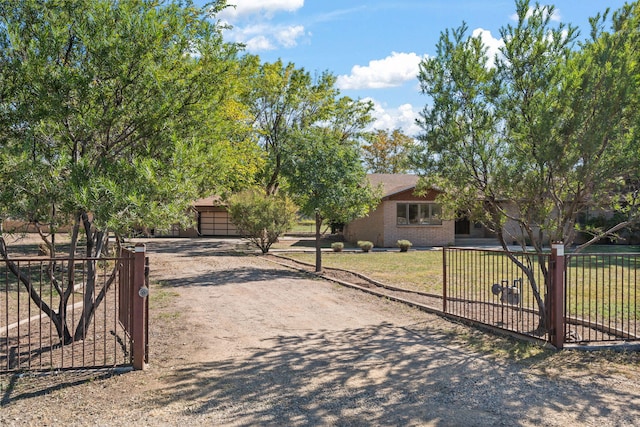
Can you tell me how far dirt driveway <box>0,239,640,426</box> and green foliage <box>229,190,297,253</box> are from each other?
1350 centimetres

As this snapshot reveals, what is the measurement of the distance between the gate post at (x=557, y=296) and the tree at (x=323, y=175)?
30.6 feet

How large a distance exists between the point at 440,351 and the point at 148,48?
5.53 meters

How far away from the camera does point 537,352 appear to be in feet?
23.8

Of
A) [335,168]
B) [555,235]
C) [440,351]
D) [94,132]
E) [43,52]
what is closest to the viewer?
[43,52]

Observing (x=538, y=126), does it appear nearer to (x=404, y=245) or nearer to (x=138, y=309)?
(x=138, y=309)

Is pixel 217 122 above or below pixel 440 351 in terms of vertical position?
above

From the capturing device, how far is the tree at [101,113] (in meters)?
6.06

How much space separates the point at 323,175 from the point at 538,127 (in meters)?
9.19

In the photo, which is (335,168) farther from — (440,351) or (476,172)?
(440,351)

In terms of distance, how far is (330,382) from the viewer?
6.04m

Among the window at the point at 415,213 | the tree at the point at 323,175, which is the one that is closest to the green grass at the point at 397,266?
the tree at the point at 323,175

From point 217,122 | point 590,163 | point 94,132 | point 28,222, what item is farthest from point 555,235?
point 28,222

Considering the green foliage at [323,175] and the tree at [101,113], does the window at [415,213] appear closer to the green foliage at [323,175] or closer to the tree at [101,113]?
the green foliage at [323,175]

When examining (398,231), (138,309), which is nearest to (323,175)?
(138,309)
